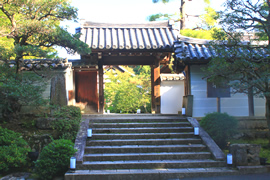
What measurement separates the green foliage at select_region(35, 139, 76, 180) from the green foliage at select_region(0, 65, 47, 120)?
79.6 inches

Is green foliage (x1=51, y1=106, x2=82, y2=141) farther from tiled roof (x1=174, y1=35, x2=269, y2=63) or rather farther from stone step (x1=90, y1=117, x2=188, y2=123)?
tiled roof (x1=174, y1=35, x2=269, y2=63)

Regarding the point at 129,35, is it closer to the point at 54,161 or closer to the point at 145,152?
the point at 145,152

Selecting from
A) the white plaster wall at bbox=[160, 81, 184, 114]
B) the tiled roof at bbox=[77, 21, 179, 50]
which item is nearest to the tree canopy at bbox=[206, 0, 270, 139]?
the tiled roof at bbox=[77, 21, 179, 50]

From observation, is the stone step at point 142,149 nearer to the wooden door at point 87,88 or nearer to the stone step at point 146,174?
the stone step at point 146,174

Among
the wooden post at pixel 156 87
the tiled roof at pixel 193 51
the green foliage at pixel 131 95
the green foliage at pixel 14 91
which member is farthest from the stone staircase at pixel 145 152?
the green foliage at pixel 131 95

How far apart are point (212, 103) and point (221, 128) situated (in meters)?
2.28

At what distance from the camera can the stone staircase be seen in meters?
6.96

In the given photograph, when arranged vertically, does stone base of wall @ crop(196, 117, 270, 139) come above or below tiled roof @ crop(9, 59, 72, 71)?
below

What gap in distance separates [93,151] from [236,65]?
5548 mm

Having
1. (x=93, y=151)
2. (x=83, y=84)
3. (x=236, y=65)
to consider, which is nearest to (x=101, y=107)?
(x=83, y=84)

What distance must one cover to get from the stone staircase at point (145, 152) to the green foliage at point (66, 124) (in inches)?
28.3

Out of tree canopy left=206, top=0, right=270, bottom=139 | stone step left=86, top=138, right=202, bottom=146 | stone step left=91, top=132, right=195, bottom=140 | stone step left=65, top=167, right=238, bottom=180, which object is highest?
tree canopy left=206, top=0, right=270, bottom=139

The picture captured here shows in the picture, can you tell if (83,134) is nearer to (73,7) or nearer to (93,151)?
(93,151)

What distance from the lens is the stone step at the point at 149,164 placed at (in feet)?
24.0
